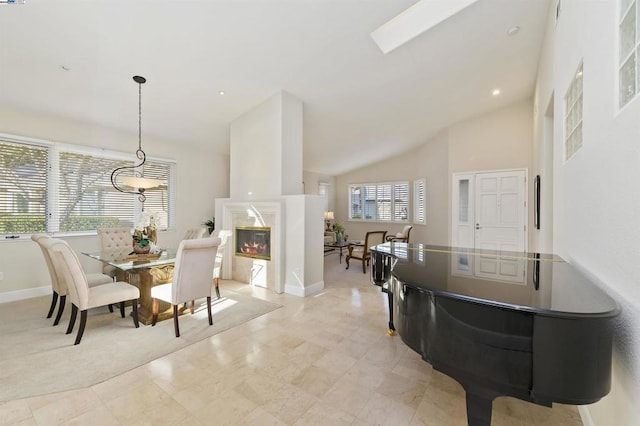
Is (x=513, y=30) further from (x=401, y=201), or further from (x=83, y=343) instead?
(x=83, y=343)

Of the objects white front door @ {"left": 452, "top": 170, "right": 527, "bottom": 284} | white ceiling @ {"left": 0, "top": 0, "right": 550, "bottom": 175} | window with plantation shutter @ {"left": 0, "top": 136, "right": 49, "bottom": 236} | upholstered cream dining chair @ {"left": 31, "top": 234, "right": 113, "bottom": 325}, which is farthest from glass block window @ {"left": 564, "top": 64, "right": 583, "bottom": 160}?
window with plantation shutter @ {"left": 0, "top": 136, "right": 49, "bottom": 236}

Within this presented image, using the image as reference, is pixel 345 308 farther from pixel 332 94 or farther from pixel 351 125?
pixel 351 125

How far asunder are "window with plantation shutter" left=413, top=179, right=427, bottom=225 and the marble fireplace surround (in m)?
4.76

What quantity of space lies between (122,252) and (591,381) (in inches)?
187

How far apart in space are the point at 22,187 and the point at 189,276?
3297 mm

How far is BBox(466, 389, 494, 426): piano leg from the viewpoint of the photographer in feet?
3.73

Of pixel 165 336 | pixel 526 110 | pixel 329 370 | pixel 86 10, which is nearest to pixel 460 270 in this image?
pixel 329 370

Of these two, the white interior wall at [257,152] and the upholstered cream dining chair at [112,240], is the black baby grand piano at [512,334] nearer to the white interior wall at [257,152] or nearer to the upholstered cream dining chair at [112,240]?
the white interior wall at [257,152]

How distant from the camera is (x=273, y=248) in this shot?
14.0 feet

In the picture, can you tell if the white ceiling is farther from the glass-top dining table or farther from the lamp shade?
the glass-top dining table

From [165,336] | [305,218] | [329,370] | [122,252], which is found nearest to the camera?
[329,370]

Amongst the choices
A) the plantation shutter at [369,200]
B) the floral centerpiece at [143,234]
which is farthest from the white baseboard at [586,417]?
the plantation shutter at [369,200]

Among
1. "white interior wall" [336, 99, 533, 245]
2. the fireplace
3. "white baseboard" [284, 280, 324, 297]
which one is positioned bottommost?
"white baseboard" [284, 280, 324, 297]

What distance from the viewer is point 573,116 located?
2.13 metres
